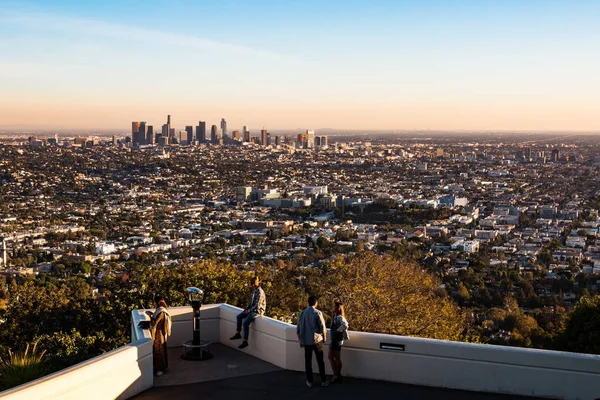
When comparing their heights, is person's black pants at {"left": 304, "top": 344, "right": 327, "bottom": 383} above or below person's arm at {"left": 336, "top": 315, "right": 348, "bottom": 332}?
below

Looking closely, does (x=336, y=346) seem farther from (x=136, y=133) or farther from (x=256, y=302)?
(x=136, y=133)

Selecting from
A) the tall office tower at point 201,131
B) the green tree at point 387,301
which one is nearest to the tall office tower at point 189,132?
the tall office tower at point 201,131

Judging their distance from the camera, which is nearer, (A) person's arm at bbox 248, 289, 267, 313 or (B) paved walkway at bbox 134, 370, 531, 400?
(B) paved walkway at bbox 134, 370, 531, 400

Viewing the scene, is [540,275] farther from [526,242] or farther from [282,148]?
[282,148]

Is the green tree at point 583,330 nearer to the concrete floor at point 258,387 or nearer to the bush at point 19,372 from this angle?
the concrete floor at point 258,387

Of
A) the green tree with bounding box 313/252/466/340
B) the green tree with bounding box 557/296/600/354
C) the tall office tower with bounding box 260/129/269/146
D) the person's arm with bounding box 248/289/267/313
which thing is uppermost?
the person's arm with bounding box 248/289/267/313

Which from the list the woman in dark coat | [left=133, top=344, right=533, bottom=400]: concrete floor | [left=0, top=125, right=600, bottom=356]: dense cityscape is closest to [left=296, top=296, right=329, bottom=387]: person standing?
[left=133, top=344, right=533, bottom=400]: concrete floor

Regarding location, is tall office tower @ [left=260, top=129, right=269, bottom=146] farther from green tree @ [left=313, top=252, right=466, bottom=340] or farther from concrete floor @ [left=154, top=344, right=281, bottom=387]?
concrete floor @ [left=154, top=344, right=281, bottom=387]

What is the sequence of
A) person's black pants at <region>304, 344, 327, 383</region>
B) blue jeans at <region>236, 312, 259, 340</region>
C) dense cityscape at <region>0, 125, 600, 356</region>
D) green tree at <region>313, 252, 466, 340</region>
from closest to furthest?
1. person's black pants at <region>304, 344, 327, 383</region>
2. blue jeans at <region>236, 312, 259, 340</region>
3. green tree at <region>313, 252, 466, 340</region>
4. dense cityscape at <region>0, 125, 600, 356</region>

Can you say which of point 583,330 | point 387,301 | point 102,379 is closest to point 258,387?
point 102,379
